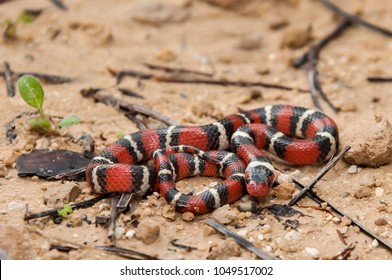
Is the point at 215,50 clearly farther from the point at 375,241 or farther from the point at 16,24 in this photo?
the point at 375,241

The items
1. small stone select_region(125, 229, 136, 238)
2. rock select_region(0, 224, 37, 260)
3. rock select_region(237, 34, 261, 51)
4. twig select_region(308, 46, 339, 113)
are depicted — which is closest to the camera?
rock select_region(0, 224, 37, 260)

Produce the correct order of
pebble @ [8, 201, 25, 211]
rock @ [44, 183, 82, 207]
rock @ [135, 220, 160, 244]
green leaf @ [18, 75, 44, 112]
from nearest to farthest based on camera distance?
rock @ [135, 220, 160, 244] → pebble @ [8, 201, 25, 211] → rock @ [44, 183, 82, 207] → green leaf @ [18, 75, 44, 112]

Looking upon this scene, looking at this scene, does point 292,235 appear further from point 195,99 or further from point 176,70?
point 176,70

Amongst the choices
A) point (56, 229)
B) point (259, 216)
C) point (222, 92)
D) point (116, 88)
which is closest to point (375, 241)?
point (259, 216)

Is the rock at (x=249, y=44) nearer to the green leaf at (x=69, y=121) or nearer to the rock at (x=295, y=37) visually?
the rock at (x=295, y=37)

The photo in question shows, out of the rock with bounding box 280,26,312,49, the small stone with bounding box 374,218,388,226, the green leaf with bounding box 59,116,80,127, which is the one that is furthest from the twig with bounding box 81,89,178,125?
the rock with bounding box 280,26,312,49

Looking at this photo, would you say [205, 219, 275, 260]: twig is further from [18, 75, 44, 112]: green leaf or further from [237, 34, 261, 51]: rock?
[237, 34, 261, 51]: rock

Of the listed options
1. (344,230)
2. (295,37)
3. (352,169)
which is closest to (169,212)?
(344,230)

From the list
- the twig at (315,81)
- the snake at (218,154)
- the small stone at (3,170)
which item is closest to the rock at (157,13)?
the twig at (315,81)

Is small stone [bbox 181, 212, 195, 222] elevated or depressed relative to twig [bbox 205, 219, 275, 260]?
depressed
